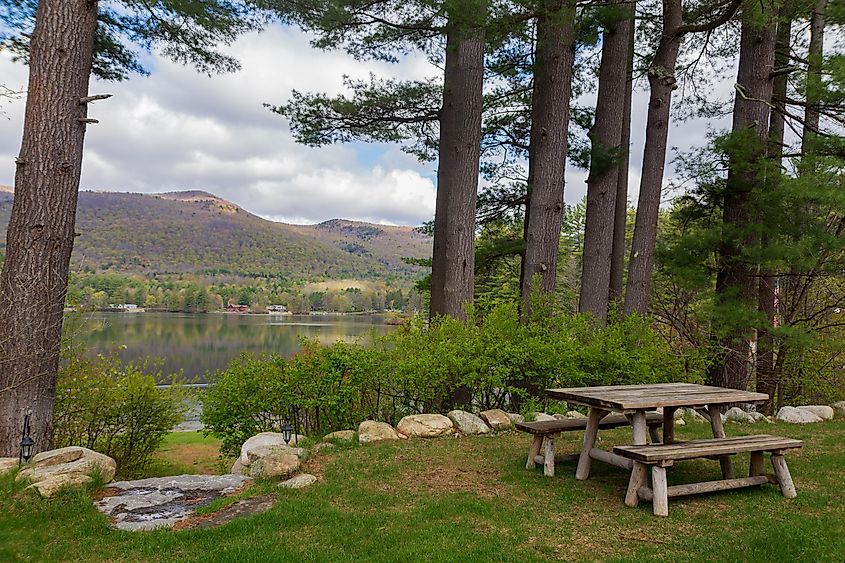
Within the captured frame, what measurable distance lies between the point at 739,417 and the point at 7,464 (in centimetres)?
739

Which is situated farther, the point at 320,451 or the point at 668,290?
the point at 668,290

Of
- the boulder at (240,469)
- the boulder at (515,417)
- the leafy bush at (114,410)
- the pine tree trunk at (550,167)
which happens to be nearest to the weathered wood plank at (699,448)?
the boulder at (515,417)

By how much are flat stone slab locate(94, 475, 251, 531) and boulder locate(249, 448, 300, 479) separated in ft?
0.34

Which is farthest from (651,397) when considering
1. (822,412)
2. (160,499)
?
(822,412)

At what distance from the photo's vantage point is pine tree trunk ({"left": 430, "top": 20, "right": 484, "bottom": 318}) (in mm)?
7875

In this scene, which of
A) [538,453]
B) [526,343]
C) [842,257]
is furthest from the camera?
[842,257]

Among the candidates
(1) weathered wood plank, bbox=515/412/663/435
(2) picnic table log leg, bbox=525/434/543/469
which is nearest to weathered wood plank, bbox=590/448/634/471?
(1) weathered wood plank, bbox=515/412/663/435

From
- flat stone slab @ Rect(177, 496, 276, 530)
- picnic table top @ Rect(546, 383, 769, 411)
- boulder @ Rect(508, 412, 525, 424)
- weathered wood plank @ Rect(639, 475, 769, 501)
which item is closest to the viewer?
flat stone slab @ Rect(177, 496, 276, 530)

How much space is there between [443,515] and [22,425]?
3.75 m

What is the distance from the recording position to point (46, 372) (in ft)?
15.8

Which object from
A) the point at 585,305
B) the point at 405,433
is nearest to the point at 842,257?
the point at 585,305

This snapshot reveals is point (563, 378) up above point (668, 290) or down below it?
below

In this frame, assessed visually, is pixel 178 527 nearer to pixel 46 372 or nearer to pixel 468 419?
pixel 46 372

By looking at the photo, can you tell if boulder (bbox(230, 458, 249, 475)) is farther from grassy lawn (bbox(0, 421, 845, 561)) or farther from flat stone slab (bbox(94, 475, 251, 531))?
grassy lawn (bbox(0, 421, 845, 561))
